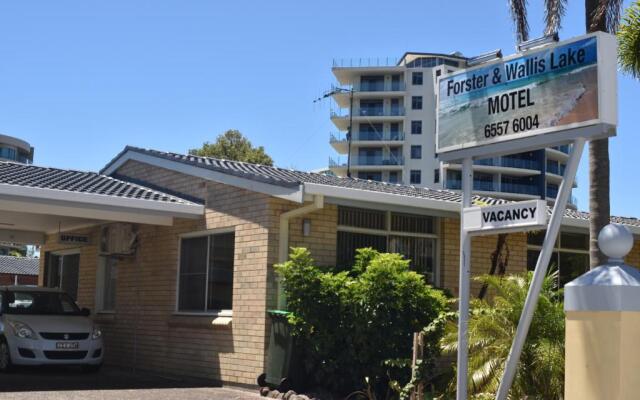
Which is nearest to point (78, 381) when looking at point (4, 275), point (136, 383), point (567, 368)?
point (136, 383)

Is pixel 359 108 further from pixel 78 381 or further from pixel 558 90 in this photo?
pixel 558 90

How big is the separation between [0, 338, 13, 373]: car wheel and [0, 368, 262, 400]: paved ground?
0.49 ft

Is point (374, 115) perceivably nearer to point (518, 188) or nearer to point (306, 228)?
point (518, 188)

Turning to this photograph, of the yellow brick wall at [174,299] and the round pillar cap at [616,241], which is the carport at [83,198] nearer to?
the yellow brick wall at [174,299]

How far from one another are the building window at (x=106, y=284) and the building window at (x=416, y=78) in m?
71.0

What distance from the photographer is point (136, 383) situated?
1399cm

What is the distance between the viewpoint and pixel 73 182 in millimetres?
15805

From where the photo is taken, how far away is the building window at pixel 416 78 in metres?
86.7

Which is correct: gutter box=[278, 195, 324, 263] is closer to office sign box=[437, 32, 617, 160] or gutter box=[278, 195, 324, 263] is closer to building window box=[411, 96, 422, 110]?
office sign box=[437, 32, 617, 160]

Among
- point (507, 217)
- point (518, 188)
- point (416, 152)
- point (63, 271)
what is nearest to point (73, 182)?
point (63, 271)

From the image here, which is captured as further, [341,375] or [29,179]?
[29,179]

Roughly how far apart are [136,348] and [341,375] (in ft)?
19.5

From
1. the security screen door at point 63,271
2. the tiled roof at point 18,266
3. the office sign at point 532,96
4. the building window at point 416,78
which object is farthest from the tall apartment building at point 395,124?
the office sign at point 532,96

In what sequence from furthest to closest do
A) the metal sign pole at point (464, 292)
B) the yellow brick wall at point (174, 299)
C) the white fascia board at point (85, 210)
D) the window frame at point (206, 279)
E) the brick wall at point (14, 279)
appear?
the brick wall at point (14, 279), the window frame at point (206, 279), the white fascia board at point (85, 210), the yellow brick wall at point (174, 299), the metal sign pole at point (464, 292)
